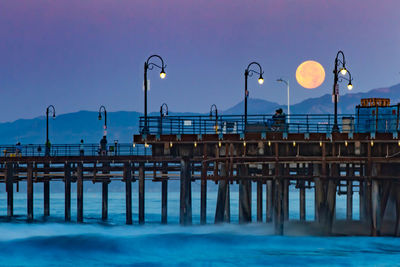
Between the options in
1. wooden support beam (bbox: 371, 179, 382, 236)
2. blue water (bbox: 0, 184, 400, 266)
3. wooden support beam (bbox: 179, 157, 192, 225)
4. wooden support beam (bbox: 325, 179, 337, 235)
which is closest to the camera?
blue water (bbox: 0, 184, 400, 266)

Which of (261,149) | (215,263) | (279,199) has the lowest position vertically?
(215,263)

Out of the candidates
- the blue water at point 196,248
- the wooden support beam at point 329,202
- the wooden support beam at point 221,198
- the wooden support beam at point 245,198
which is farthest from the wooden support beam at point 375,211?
the wooden support beam at point 245,198

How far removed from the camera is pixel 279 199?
1676 inches

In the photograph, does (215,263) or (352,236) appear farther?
(352,236)

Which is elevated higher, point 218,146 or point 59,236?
point 218,146

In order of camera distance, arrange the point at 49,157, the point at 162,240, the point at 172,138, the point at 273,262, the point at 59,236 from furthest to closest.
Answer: the point at 49,157 < the point at 59,236 < the point at 162,240 < the point at 172,138 < the point at 273,262

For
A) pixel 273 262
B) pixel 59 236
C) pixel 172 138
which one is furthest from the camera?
pixel 59 236

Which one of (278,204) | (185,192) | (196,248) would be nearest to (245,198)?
(185,192)

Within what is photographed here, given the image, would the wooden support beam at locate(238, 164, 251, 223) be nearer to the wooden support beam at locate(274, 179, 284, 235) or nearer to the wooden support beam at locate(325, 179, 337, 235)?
the wooden support beam at locate(274, 179, 284, 235)

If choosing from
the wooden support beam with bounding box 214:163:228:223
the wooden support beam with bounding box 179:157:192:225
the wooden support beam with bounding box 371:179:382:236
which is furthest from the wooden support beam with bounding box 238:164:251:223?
the wooden support beam with bounding box 371:179:382:236

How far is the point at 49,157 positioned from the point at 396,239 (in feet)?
83.1

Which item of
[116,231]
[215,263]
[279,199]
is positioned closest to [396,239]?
[279,199]

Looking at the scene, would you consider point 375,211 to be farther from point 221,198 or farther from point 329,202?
point 221,198

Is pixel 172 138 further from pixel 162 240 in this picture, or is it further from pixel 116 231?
pixel 116 231
